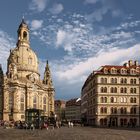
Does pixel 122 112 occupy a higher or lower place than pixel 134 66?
lower

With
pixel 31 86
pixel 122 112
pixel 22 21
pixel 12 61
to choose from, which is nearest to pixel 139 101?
pixel 122 112

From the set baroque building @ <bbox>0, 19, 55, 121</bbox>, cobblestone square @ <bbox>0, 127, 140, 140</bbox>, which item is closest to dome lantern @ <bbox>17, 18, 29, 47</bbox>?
baroque building @ <bbox>0, 19, 55, 121</bbox>

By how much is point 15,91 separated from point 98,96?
106 ft

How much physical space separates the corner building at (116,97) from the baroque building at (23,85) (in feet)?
67.5

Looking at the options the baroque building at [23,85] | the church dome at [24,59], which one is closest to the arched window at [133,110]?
the baroque building at [23,85]

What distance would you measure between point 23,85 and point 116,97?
38.1 m

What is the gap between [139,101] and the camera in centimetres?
11912

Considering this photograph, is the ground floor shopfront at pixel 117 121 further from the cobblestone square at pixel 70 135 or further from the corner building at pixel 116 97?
the cobblestone square at pixel 70 135

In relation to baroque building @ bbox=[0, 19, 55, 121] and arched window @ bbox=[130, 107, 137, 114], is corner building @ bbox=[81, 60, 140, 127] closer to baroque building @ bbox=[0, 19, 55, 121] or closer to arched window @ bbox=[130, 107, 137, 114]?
arched window @ bbox=[130, 107, 137, 114]

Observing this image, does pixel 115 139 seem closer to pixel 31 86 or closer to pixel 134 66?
pixel 134 66

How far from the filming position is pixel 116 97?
117125mm

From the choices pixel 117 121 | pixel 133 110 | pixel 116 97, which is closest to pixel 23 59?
pixel 116 97

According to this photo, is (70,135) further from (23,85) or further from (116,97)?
(23,85)

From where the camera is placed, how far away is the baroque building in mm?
127938
